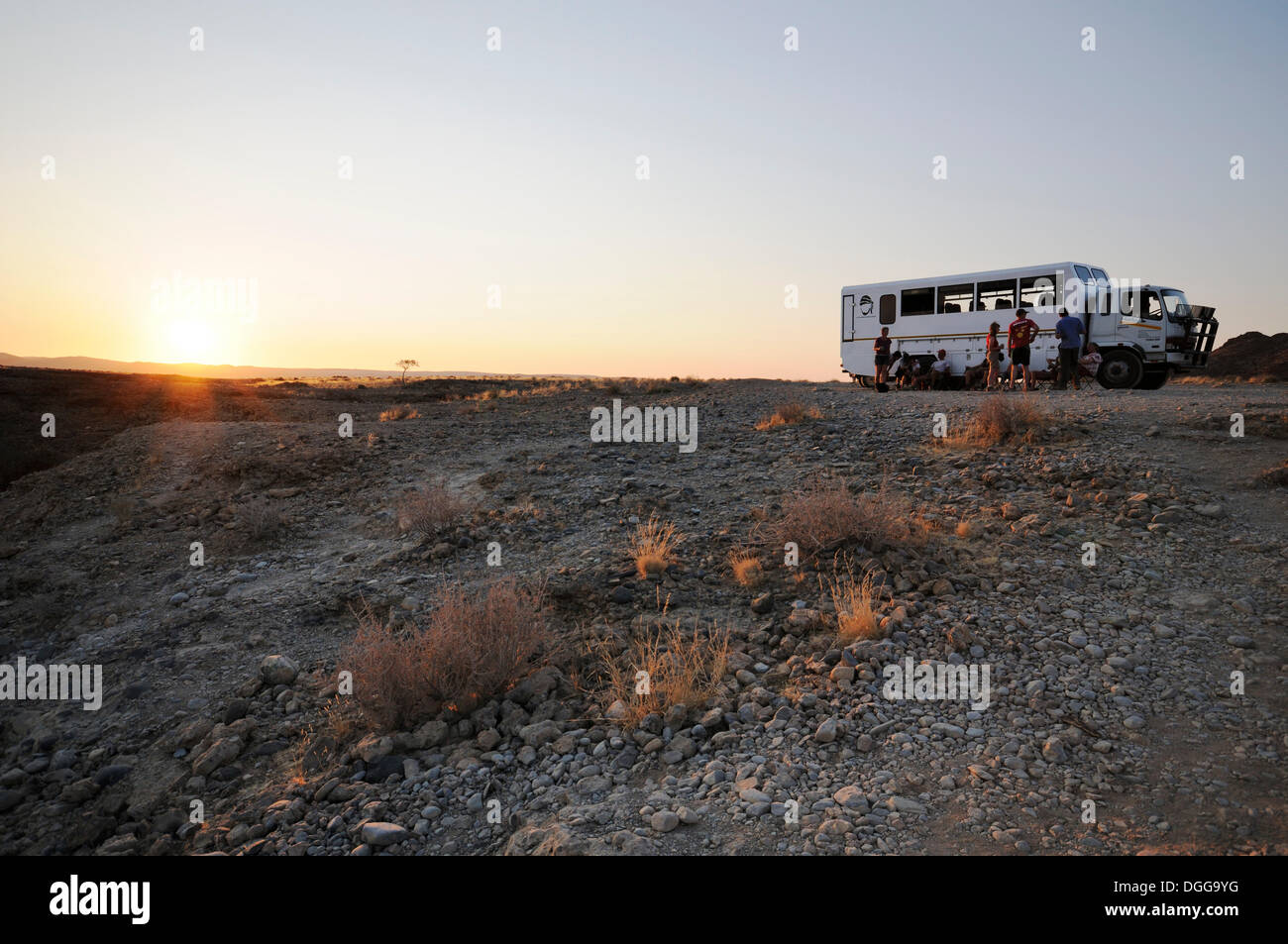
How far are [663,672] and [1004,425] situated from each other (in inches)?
277

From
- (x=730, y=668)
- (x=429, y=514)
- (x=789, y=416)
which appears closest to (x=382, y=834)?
(x=730, y=668)

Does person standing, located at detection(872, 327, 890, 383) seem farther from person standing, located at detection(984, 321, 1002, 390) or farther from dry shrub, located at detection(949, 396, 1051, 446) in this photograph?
dry shrub, located at detection(949, 396, 1051, 446)

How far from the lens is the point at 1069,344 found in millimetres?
15039

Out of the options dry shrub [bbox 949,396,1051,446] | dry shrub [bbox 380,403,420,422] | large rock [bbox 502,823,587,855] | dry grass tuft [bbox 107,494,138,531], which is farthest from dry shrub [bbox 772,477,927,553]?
dry shrub [bbox 380,403,420,422]

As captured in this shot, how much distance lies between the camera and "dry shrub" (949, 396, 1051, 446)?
948 cm

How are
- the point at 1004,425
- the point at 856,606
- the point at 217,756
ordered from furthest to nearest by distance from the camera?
the point at 1004,425 < the point at 856,606 < the point at 217,756

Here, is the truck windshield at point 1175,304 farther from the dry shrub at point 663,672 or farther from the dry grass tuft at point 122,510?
the dry grass tuft at point 122,510

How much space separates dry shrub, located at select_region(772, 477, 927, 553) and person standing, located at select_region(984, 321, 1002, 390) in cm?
1022

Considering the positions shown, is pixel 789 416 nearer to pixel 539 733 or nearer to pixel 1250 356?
pixel 539 733

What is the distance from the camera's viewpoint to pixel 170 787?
462 centimetres

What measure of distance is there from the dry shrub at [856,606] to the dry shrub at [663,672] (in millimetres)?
930

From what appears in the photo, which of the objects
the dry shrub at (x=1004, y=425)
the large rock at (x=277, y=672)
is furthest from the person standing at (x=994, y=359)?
the large rock at (x=277, y=672)

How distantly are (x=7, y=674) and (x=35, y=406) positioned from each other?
17085 millimetres
